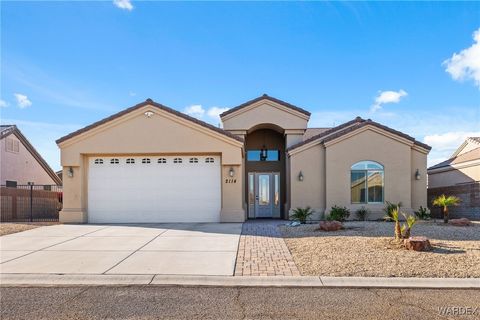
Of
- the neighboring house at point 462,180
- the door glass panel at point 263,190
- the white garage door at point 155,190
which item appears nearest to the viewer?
the white garage door at point 155,190

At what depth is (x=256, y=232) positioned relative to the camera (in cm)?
1209

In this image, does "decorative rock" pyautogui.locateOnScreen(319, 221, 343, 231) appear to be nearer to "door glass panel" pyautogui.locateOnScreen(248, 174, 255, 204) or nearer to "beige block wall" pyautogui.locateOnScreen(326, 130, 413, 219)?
"beige block wall" pyautogui.locateOnScreen(326, 130, 413, 219)

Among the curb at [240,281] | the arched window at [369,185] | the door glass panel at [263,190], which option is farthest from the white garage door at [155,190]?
the curb at [240,281]

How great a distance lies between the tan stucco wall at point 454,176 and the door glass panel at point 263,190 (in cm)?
1006

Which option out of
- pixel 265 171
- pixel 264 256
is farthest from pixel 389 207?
pixel 264 256

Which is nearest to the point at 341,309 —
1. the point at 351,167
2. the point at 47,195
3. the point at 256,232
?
the point at 256,232

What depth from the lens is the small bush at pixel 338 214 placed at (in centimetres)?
1498

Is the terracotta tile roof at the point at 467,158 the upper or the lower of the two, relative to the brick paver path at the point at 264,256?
upper

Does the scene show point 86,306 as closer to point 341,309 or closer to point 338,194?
point 341,309

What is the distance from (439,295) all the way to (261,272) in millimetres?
2934

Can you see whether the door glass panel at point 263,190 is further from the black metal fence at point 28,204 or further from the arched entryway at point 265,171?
the black metal fence at point 28,204

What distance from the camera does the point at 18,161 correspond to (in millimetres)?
23000

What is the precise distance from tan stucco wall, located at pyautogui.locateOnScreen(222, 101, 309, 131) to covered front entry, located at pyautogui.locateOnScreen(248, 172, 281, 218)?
2600 mm

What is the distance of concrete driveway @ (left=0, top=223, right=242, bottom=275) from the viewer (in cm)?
716
